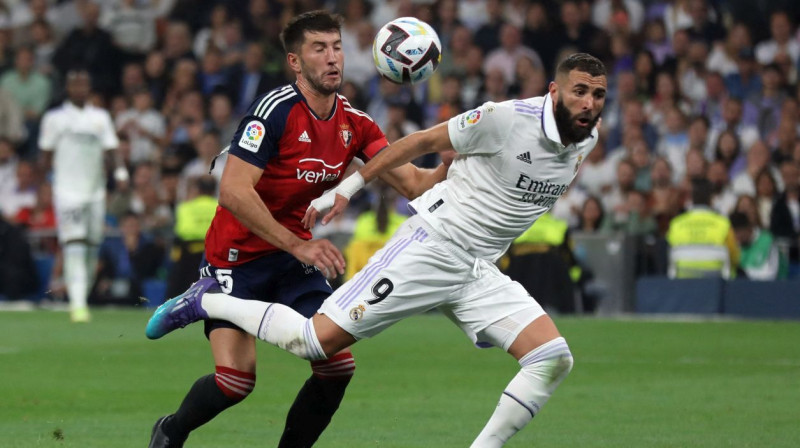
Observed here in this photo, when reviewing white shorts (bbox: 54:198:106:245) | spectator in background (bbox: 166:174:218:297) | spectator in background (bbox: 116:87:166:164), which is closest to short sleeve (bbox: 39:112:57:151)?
white shorts (bbox: 54:198:106:245)

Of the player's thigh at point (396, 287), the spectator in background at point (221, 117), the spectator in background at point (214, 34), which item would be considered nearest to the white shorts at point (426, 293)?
the player's thigh at point (396, 287)

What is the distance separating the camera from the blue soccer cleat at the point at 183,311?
719 cm

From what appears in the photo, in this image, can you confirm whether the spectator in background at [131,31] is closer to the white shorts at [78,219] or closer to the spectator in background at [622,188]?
the white shorts at [78,219]

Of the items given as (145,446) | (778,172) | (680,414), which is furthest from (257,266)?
(778,172)

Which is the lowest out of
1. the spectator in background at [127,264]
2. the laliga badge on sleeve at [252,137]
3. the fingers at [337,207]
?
the spectator in background at [127,264]

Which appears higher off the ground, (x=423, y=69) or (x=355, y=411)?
(x=423, y=69)

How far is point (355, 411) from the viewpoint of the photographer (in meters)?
9.93

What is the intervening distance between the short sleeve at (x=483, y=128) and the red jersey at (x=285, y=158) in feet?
2.22

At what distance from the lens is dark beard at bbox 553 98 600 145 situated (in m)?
6.93

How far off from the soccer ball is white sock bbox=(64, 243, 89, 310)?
9.74 meters

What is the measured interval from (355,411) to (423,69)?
3.18 meters

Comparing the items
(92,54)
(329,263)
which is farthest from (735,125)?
(329,263)

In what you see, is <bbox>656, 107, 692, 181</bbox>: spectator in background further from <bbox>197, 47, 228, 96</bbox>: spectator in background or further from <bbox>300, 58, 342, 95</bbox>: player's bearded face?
<bbox>300, 58, 342, 95</bbox>: player's bearded face

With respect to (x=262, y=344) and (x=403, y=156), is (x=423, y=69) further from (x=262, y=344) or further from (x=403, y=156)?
(x=262, y=344)
